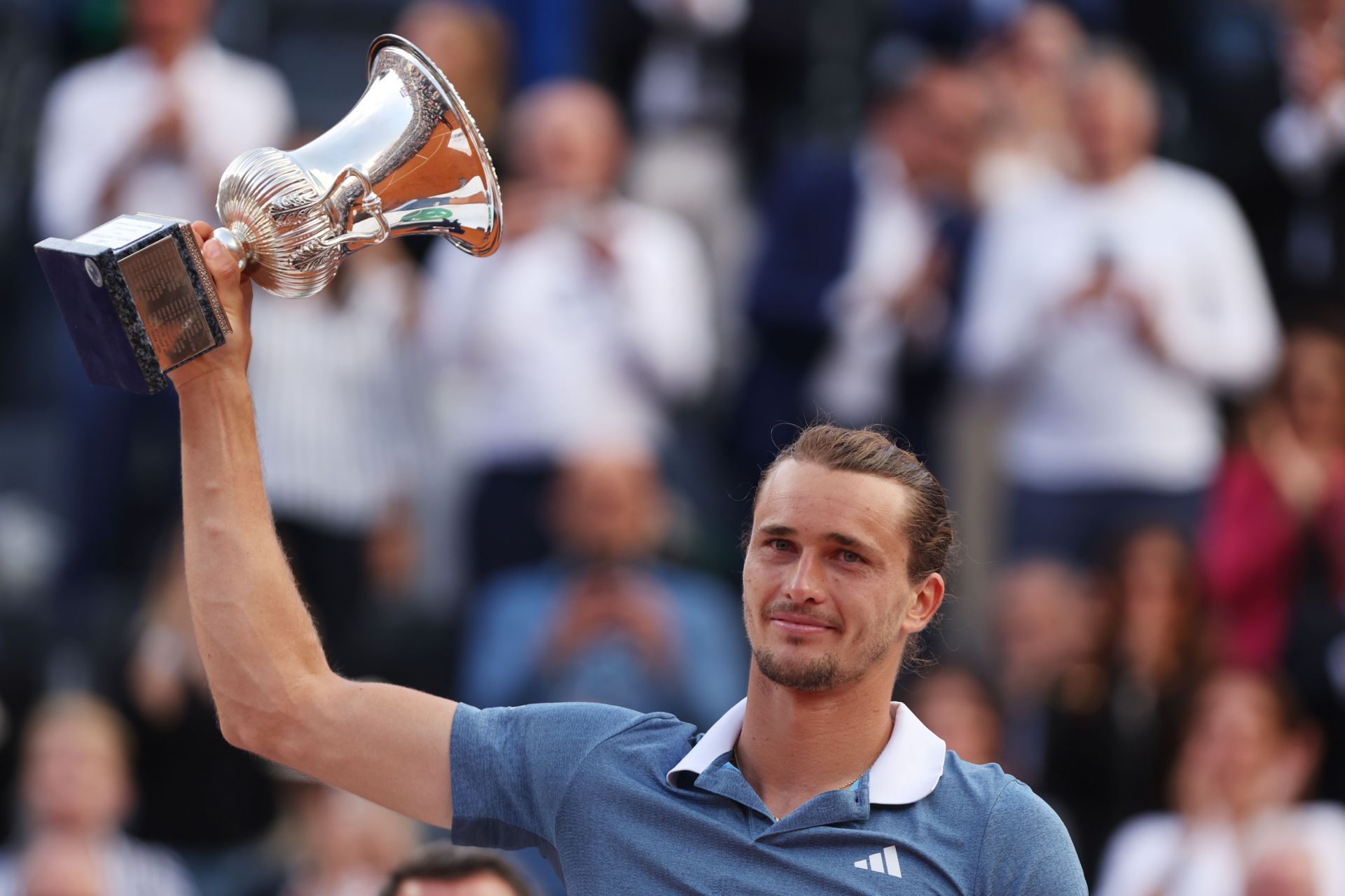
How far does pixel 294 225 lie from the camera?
3162 millimetres

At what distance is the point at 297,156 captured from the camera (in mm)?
3236

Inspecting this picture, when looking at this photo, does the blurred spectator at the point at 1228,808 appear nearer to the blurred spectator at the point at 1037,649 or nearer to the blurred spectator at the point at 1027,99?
the blurred spectator at the point at 1037,649

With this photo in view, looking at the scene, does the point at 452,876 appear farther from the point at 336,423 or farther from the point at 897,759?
the point at 336,423

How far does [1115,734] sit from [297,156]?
444cm

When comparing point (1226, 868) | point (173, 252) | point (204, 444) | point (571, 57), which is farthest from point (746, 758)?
point (571, 57)

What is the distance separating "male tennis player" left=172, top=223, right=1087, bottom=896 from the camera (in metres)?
3.07

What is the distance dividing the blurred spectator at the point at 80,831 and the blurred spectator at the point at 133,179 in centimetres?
67

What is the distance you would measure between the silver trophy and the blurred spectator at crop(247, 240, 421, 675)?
13.5 feet

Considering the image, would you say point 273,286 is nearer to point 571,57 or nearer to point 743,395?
point 743,395

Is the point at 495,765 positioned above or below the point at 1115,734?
above

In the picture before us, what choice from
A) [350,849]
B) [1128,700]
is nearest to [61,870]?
[350,849]

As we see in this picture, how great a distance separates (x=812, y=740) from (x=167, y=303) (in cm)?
117

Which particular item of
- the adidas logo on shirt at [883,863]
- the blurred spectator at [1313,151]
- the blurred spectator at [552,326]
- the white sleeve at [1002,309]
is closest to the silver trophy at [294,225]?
the adidas logo on shirt at [883,863]

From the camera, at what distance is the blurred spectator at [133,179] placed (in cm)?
751
